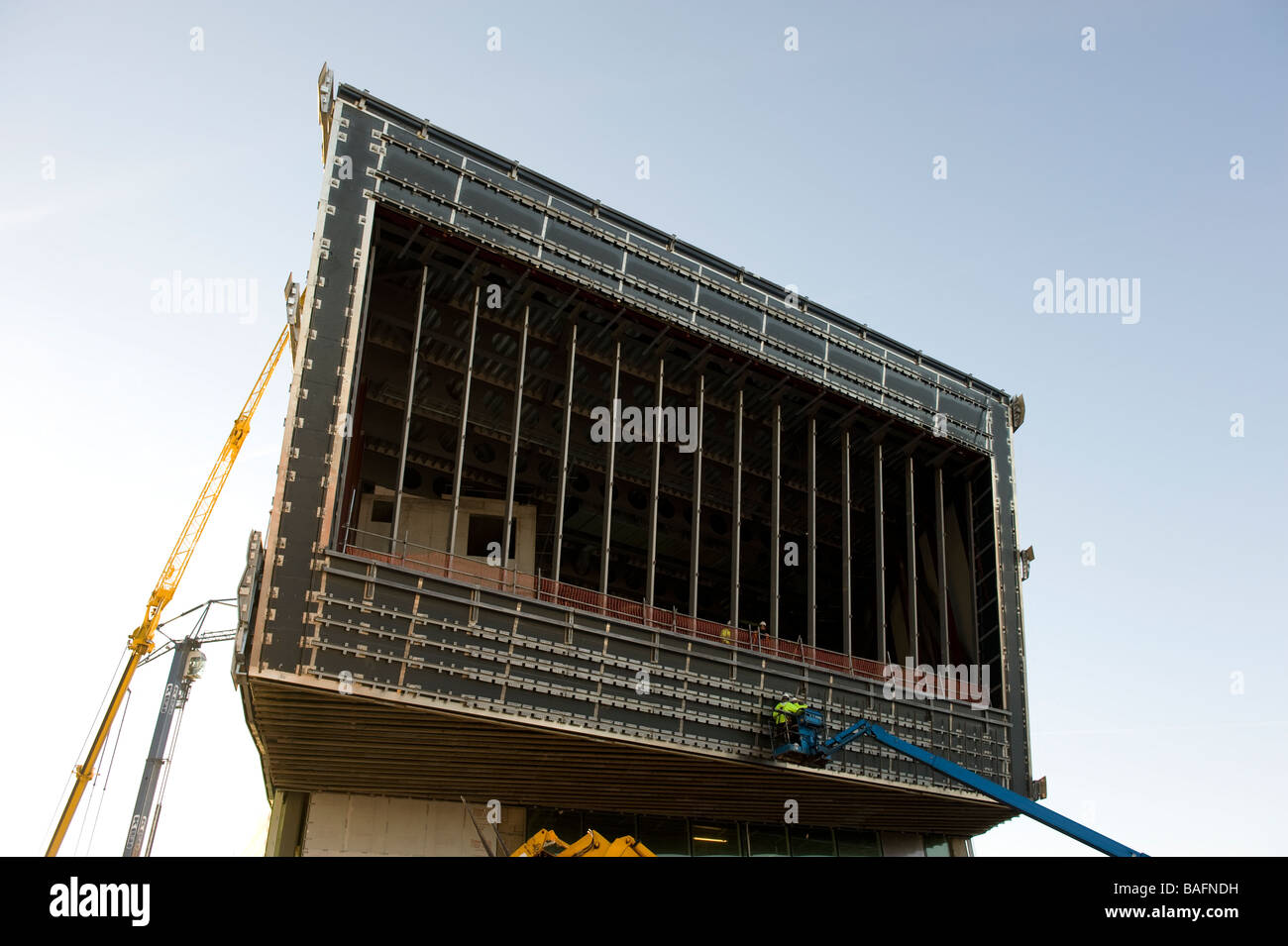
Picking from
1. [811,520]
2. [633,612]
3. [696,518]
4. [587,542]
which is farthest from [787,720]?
[587,542]

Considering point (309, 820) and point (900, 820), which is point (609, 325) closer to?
point (309, 820)

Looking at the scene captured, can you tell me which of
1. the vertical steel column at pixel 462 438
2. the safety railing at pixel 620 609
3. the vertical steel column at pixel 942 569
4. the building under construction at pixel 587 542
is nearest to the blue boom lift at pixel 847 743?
the building under construction at pixel 587 542

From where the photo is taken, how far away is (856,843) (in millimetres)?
41625

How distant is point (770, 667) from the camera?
3494 cm

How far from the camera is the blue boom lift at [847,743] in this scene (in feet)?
107

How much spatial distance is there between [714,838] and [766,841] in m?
2.45

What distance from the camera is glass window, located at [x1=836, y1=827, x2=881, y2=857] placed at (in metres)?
Result: 41.3

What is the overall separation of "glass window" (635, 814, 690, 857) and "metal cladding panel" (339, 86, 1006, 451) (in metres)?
17.4

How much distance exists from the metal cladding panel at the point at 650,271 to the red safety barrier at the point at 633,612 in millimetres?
10295

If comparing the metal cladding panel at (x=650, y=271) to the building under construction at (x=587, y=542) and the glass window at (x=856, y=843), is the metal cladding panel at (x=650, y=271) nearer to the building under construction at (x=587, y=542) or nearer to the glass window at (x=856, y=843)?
the building under construction at (x=587, y=542)

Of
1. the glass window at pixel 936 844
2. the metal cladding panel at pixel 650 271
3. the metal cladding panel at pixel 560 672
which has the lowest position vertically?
the glass window at pixel 936 844
